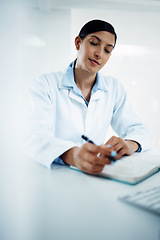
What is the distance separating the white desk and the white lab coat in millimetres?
191

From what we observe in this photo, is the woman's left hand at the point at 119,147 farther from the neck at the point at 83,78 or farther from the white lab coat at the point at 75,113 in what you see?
the neck at the point at 83,78

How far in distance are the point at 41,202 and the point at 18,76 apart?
499 mm

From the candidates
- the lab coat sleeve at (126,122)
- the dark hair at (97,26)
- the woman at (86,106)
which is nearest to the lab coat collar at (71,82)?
the woman at (86,106)

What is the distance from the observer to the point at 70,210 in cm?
48

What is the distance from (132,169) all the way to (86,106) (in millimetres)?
528

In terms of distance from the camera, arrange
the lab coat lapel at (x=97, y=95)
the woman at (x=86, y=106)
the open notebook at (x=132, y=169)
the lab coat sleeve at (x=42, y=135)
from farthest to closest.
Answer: the lab coat lapel at (x=97, y=95), the woman at (x=86, y=106), the lab coat sleeve at (x=42, y=135), the open notebook at (x=132, y=169)

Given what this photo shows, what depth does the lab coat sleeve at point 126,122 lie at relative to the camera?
1.04m

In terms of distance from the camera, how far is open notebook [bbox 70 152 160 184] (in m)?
0.62

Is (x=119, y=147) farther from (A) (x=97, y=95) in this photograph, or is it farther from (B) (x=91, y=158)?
(A) (x=97, y=95)

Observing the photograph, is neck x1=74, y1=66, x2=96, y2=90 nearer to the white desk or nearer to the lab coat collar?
the lab coat collar

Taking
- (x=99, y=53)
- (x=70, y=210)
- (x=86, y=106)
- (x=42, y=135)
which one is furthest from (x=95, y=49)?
(x=70, y=210)

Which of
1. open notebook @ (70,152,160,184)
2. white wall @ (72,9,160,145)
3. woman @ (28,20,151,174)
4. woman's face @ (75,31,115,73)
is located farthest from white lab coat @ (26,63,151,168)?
white wall @ (72,9,160,145)

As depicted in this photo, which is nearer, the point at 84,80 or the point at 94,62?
the point at 94,62

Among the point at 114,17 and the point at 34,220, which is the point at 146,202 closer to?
the point at 34,220
